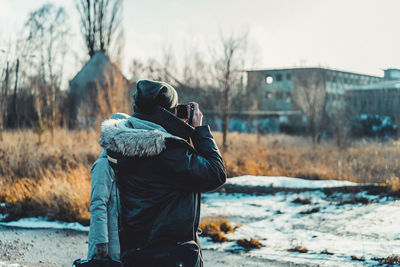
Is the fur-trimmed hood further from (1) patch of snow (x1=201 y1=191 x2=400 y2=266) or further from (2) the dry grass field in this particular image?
(2) the dry grass field

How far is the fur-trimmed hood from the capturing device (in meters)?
1.99

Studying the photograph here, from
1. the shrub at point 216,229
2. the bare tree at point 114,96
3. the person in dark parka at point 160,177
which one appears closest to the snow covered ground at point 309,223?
the shrub at point 216,229

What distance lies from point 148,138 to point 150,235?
52 cm

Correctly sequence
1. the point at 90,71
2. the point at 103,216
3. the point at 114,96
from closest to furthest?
1. the point at 103,216
2. the point at 114,96
3. the point at 90,71

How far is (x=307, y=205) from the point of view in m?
7.26

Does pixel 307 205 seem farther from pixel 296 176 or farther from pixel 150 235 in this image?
pixel 150 235

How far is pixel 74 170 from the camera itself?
27.3ft

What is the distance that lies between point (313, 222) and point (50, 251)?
3935 mm

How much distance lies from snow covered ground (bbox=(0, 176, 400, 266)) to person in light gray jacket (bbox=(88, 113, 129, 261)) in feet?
7.28

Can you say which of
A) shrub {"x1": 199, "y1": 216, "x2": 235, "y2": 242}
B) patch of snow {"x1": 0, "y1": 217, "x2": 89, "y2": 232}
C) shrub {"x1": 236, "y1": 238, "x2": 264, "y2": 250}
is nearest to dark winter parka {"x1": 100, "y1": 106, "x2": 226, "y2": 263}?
shrub {"x1": 236, "y1": 238, "x2": 264, "y2": 250}

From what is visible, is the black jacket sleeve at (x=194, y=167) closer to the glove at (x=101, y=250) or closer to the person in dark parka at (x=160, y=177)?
the person in dark parka at (x=160, y=177)

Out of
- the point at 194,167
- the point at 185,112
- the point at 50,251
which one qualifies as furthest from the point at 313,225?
the point at 194,167

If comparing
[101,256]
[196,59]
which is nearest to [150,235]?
[101,256]

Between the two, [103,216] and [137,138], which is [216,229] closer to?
[103,216]
